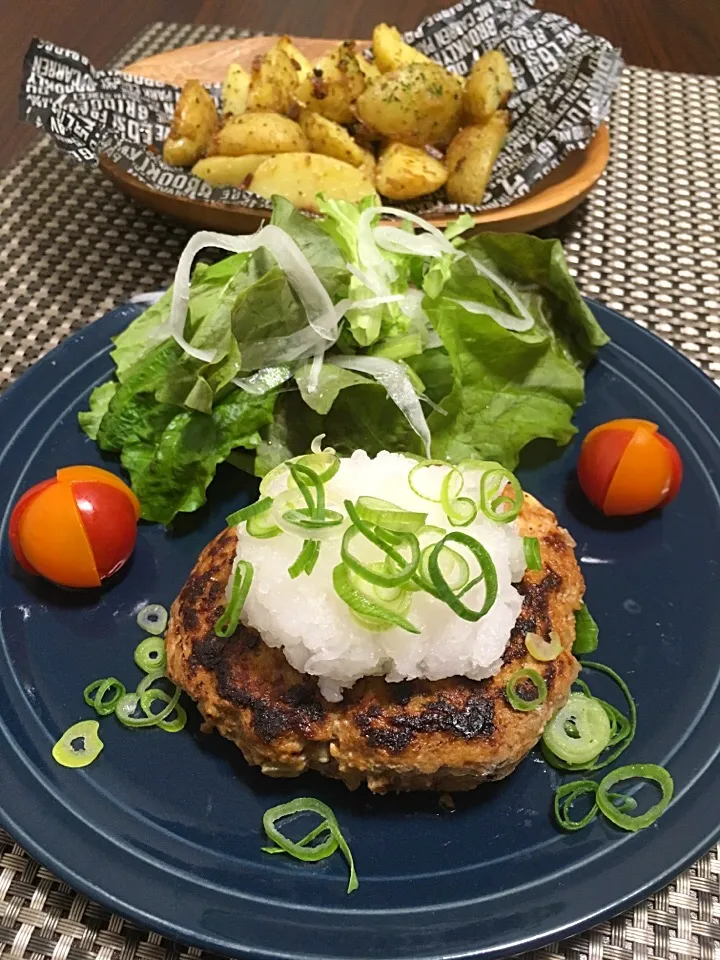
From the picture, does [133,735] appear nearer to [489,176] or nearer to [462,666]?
[462,666]

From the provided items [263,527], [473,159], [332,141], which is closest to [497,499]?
[263,527]

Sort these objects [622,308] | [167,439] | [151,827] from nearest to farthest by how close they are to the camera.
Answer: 1. [151,827]
2. [167,439]
3. [622,308]

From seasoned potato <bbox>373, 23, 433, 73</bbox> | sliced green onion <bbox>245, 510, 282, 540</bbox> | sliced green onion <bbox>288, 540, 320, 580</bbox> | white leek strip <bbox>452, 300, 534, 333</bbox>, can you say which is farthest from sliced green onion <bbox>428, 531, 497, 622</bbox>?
seasoned potato <bbox>373, 23, 433, 73</bbox>

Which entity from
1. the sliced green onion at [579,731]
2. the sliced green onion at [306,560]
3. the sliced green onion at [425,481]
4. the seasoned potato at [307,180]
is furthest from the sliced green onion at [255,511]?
the seasoned potato at [307,180]

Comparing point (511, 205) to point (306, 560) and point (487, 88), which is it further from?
point (306, 560)

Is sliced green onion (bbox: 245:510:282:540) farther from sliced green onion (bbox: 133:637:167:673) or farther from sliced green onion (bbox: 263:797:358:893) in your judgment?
sliced green onion (bbox: 263:797:358:893)

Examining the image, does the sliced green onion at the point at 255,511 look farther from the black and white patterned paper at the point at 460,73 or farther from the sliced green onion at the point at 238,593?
the black and white patterned paper at the point at 460,73

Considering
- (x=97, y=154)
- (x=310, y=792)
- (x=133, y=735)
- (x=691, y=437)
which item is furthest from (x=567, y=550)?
(x=97, y=154)
